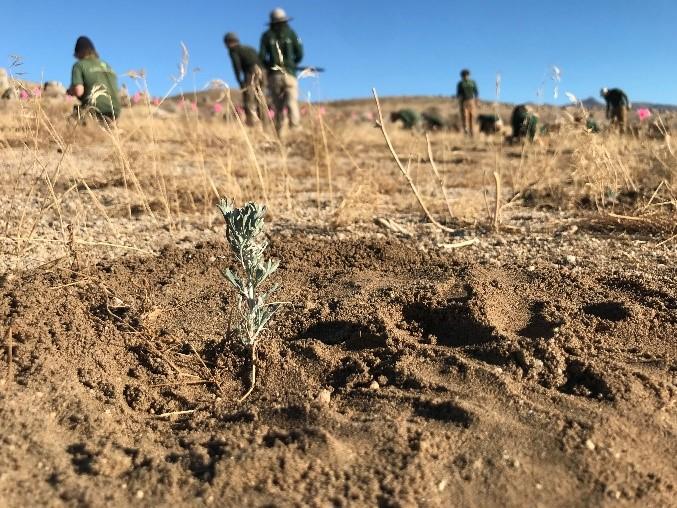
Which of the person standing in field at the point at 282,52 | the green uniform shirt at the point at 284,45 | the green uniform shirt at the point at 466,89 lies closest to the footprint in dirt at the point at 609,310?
the person standing in field at the point at 282,52

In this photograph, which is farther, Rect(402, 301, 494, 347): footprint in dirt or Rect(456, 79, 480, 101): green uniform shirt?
Rect(456, 79, 480, 101): green uniform shirt

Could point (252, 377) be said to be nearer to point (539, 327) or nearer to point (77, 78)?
point (539, 327)

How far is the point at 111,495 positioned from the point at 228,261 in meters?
1.45

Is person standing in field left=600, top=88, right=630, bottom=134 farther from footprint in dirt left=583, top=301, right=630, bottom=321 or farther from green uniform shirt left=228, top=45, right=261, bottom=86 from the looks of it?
footprint in dirt left=583, top=301, right=630, bottom=321

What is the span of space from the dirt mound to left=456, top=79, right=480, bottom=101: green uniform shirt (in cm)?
1048

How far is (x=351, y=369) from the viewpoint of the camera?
1.62 metres

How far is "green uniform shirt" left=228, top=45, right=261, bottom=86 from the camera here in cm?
803

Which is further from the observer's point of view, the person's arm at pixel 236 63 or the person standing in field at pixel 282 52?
the person's arm at pixel 236 63

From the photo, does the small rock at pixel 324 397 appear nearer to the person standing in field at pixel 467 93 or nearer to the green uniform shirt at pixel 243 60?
the green uniform shirt at pixel 243 60

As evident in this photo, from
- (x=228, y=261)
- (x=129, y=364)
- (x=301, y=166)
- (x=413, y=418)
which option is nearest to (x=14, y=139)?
(x=228, y=261)

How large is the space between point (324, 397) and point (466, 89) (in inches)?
454

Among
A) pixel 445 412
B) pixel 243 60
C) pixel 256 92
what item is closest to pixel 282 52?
pixel 243 60

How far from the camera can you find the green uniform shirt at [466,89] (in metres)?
11.9

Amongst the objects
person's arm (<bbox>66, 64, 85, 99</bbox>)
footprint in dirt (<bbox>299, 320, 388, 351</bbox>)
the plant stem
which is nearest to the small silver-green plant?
the plant stem
